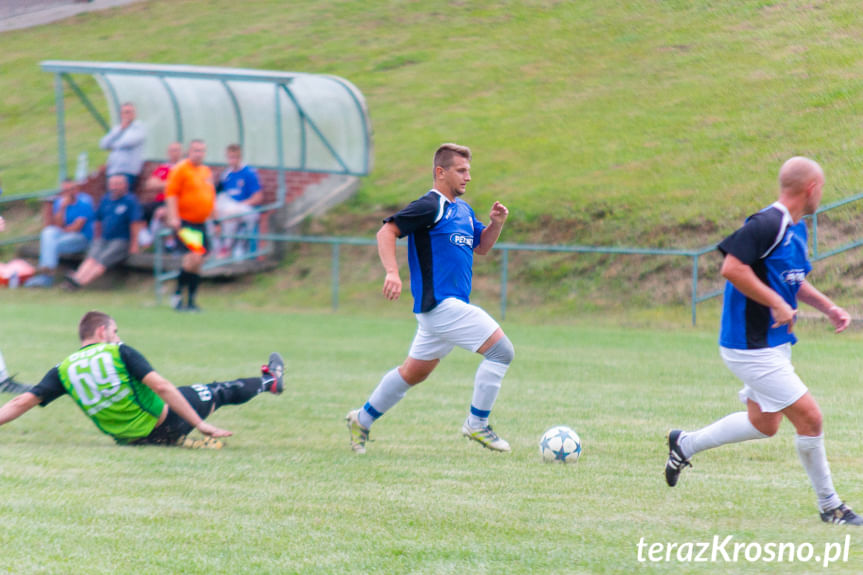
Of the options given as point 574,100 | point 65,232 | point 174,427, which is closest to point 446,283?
point 174,427

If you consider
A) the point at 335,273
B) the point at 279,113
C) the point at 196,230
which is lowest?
the point at 335,273

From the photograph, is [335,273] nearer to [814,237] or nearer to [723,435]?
[814,237]

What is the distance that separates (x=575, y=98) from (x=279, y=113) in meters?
6.48

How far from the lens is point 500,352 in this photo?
697cm

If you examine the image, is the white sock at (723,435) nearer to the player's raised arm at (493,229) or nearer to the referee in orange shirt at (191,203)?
the player's raised arm at (493,229)

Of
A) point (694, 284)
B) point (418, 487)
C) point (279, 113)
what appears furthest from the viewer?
point (279, 113)

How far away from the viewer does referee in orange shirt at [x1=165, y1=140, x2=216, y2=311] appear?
16.3 metres

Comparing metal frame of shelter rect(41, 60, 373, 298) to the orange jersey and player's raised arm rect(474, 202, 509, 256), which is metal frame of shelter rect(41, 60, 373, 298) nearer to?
the orange jersey

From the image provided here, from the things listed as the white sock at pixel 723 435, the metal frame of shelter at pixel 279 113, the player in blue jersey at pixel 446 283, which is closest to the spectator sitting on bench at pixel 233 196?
the metal frame of shelter at pixel 279 113

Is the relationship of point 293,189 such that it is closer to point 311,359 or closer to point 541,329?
point 541,329

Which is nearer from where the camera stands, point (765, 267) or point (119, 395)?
point (765, 267)

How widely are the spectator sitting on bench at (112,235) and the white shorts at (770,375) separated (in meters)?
14.8

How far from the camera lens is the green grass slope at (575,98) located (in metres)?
18.4

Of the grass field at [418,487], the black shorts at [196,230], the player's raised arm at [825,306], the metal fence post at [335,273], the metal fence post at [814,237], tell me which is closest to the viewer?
the grass field at [418,487]
